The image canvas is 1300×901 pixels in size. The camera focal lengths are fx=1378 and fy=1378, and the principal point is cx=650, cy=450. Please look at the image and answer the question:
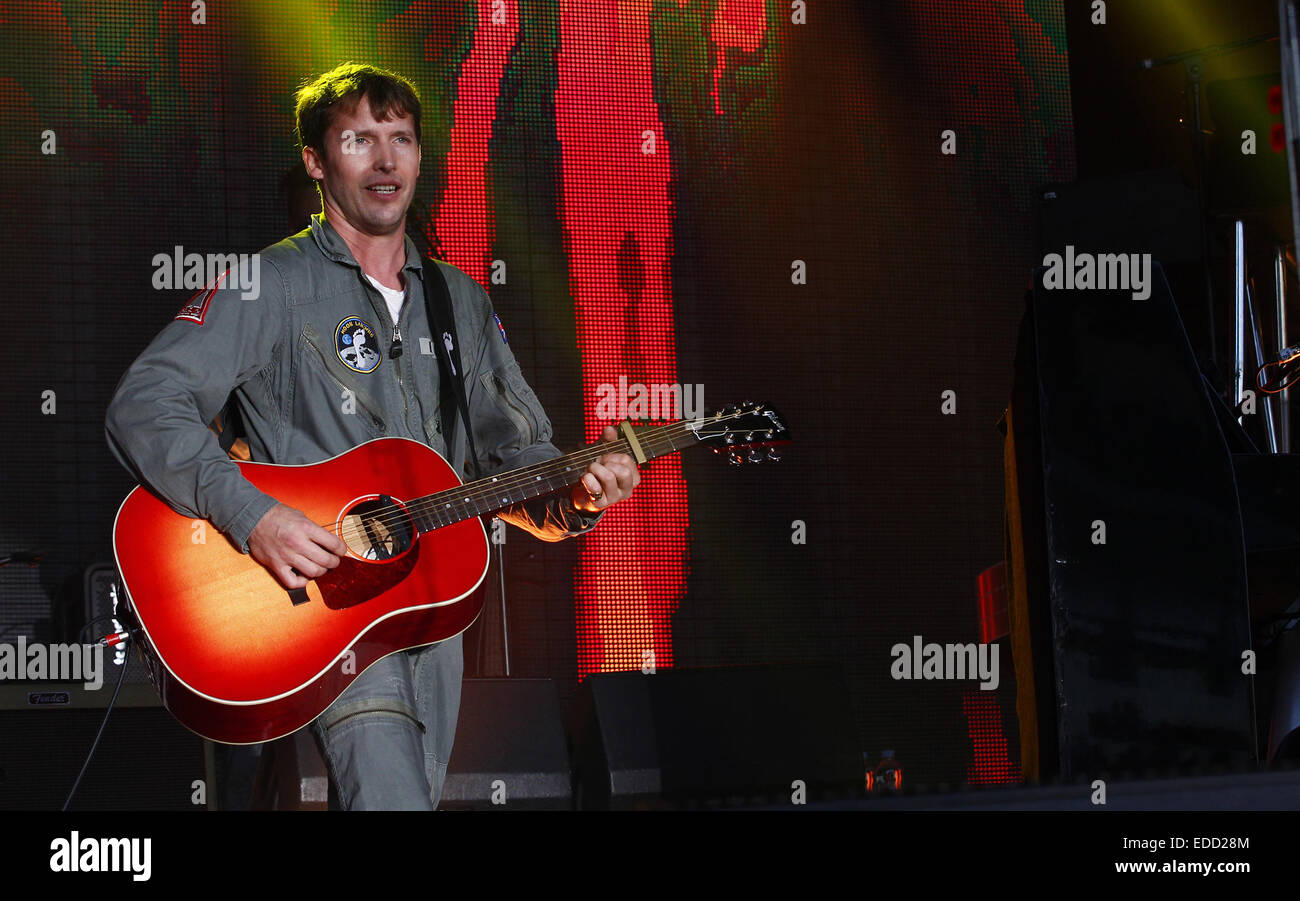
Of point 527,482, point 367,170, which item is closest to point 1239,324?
point 527,482

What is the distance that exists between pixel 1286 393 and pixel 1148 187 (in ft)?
3.30

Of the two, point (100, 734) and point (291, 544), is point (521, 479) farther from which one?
point (100, 734)

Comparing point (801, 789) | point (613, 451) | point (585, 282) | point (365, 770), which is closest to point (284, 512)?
point (365, 770)

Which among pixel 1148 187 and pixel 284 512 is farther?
pixel 1148 187

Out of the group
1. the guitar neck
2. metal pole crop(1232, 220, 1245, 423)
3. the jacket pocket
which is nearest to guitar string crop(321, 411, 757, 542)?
the guitar neck

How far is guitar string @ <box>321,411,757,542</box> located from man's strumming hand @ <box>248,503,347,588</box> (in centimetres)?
10

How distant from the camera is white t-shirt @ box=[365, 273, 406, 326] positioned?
113 inches

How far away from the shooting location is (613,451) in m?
3.00

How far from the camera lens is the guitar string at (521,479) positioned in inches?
103

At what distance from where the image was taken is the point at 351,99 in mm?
2885

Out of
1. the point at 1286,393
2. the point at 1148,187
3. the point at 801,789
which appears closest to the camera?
the point at 801,789

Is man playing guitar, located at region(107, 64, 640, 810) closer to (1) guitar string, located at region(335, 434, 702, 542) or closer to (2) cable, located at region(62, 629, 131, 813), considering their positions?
(1) guitar string, located at region(335, 434, 702, 542)
